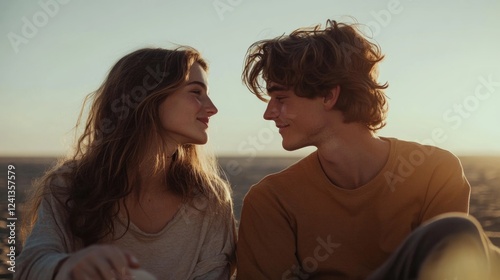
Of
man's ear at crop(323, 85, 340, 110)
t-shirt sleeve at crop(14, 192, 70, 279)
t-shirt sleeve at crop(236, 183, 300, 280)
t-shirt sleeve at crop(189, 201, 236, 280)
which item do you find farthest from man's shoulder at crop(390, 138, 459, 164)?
t-shirt sleeve at crop(14, 192, 70, 279)

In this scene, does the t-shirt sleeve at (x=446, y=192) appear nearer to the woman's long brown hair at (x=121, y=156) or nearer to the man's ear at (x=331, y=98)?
the man's ear at (x=331, y=98)

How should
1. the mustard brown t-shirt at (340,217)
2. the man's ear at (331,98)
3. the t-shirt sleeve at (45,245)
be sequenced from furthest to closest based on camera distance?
1. the man's ear at (331,98)
2. the mustard brown t-shirt at (340,217)
3. the t-shirt sleeve at (45,245)

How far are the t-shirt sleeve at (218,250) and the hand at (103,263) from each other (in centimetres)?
137

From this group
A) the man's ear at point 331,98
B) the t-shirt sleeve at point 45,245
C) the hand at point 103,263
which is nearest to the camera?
the hand at point 103,263

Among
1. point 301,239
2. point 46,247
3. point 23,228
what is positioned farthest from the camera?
point 23,228

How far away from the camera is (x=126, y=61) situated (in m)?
4.15

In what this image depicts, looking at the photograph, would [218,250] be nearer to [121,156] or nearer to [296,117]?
[121,156]

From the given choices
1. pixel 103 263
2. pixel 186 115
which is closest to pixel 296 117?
pixel 186 115

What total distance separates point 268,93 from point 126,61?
2.95 ft

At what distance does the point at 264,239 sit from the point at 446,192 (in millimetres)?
1038

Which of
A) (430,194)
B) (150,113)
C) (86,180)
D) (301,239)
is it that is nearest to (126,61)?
(150,113)

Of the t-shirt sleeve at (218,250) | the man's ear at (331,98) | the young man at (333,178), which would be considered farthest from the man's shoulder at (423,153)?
the t-shirt sleeve at (218,250)

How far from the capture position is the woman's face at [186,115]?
156 inches

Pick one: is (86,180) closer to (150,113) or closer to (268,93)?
(150,113)
